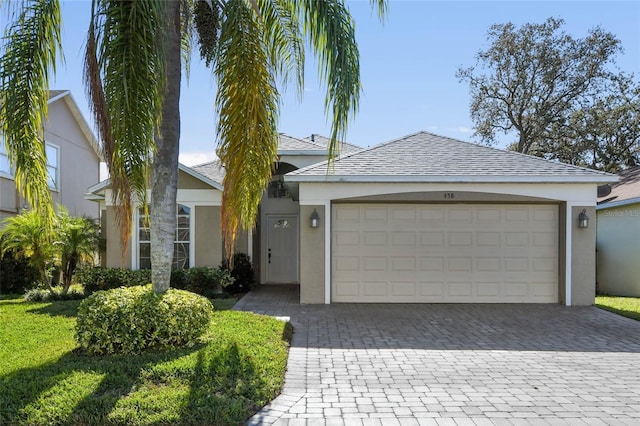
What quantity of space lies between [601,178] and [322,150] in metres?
7.95

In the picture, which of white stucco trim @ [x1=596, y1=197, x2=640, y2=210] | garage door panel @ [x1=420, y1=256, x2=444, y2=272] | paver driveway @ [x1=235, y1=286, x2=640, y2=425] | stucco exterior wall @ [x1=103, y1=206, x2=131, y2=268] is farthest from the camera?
white stucco trim @ [x1=596, y1=197, x2=640, y2=210]

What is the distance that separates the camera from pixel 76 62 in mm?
5910

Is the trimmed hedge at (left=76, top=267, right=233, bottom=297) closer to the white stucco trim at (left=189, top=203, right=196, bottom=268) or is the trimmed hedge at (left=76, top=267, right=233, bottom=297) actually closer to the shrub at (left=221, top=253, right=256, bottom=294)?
the white stucco trim at (left=189, top=203, right=196, bottom=268)

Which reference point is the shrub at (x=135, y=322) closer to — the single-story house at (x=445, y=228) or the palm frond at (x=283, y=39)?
the palm frond at (x=283, y=39)

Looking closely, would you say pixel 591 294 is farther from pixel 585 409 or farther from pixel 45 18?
pixel 45 18

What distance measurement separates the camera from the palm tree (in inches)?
219

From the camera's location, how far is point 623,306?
1152 cm

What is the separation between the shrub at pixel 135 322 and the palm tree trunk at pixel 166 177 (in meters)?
0.43

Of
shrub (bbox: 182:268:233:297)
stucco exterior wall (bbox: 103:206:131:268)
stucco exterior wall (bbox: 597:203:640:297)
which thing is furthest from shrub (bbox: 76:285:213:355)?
stucco exterior wall (bbox: 597:203:640:297)

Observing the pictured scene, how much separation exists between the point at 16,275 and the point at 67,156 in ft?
20.2

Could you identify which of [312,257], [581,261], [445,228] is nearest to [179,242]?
[312,257]

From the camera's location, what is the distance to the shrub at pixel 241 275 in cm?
1337

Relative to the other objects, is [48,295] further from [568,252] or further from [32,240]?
[568,252]

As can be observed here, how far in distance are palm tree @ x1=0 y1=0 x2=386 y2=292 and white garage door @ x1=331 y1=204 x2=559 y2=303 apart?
4.58 meters
